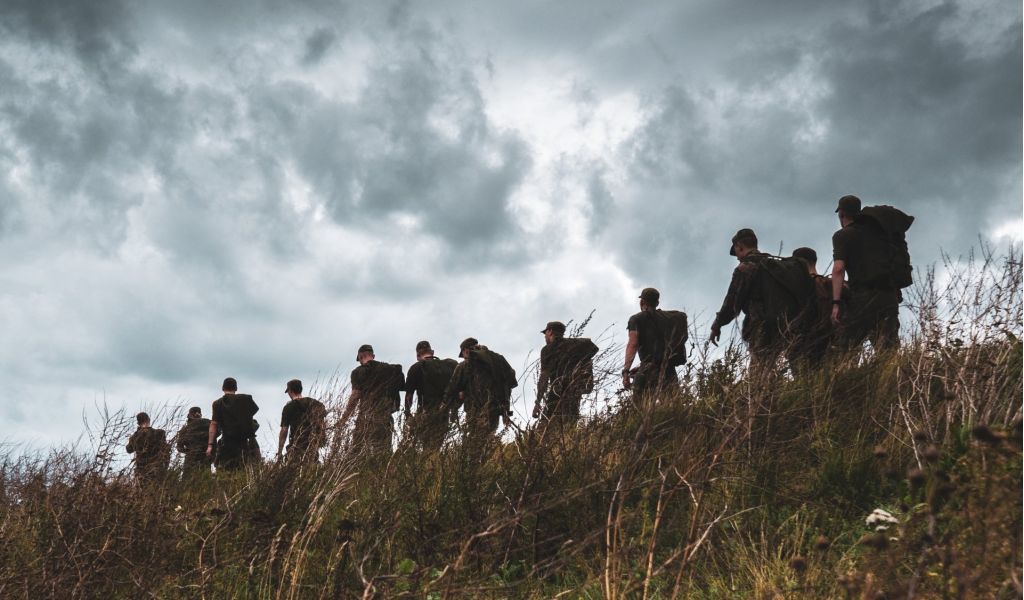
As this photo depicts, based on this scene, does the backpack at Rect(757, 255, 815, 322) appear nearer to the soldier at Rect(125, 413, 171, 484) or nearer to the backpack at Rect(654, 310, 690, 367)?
the backpack at Rect(654, 310, 690, 367)

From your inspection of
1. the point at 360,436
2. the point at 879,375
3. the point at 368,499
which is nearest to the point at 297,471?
the point at 360,436

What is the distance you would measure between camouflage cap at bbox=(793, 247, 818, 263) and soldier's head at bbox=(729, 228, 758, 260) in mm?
660

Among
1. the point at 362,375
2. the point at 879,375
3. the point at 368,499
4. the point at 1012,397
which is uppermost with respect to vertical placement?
the point at 362,375

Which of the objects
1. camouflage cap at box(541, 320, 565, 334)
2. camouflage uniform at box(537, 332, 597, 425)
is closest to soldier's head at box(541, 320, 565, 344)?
camouflage cap at box(541, 320, 565, 334)

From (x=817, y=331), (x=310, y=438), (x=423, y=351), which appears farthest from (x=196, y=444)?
(x=817, y=331)

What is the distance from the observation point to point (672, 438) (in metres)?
5.96

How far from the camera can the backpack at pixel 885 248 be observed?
24.1ft

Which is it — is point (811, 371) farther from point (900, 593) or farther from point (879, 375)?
point (900, 593)

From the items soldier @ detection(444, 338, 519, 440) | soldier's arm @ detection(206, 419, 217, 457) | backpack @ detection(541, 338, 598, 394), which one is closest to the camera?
backpack @ detection(541, 338, 598, 394)

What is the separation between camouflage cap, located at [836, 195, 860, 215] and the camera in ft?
24.9

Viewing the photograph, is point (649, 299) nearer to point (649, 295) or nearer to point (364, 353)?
point (649, 295)

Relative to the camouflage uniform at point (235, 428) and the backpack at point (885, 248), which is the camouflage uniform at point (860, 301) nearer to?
the backpack at point (885, 248)

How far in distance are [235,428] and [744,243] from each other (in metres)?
7.11

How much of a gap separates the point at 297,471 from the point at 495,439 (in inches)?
57.3
